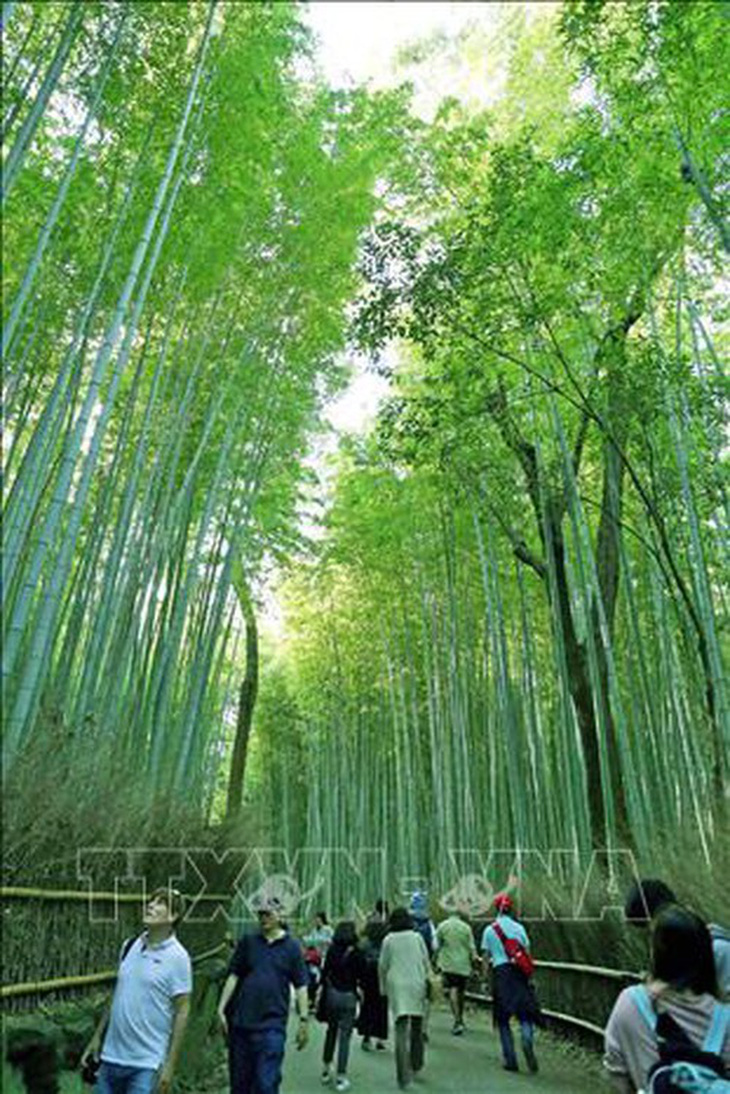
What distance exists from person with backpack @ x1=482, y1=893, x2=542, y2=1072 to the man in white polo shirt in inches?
128

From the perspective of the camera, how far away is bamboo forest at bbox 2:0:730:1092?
3.96 m

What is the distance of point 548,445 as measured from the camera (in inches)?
327

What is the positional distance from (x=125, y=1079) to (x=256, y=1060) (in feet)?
2.69

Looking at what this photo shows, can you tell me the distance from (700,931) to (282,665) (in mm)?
17022

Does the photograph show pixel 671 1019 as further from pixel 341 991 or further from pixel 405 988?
pixel 341 991

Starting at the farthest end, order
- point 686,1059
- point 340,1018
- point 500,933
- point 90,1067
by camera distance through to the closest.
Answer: point 500,933
point 340,1018
point 90,1067
point 686,1059

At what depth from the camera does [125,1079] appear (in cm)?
264

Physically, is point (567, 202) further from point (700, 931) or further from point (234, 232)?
point (700, 931)

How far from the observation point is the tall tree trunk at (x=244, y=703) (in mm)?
11203

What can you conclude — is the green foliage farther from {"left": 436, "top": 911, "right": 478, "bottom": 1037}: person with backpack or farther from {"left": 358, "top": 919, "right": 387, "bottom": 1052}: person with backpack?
{"left": 358, "top": 919, "right": 387, "bottom": 1052}: person with backpack

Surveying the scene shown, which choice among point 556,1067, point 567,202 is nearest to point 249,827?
point 556,1067

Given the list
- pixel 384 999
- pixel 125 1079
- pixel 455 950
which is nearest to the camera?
pixel 125 1079

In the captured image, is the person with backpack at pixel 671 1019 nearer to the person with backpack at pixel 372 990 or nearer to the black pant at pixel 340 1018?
the black pant at pixel 340 1018

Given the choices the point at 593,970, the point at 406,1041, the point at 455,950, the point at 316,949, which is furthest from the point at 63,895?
the point at 316,949
